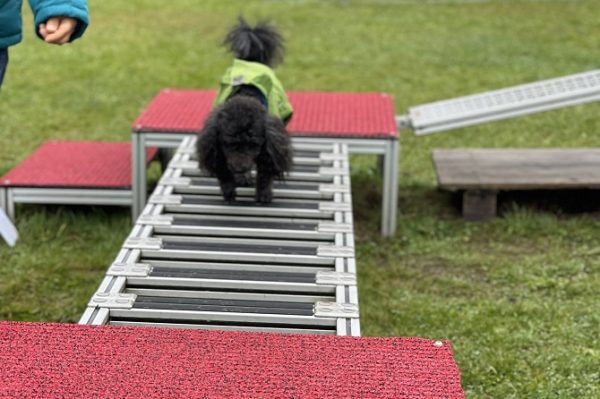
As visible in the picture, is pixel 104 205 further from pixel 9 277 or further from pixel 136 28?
pixel 136 28

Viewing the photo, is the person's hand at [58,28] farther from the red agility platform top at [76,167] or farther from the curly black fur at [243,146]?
the red agility platform top at [76,167]

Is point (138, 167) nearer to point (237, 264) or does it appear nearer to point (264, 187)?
point (264, 187)

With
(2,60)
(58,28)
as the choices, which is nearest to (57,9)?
(58,28)

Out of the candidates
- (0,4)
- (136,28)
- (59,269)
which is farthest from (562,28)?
(0,4)

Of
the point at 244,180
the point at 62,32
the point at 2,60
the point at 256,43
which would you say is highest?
the point at 62,32

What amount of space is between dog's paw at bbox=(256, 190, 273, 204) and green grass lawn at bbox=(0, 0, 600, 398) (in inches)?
26.7

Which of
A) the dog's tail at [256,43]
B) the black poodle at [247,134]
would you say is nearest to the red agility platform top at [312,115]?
the dog's tail at [256,43]

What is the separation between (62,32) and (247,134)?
1648mm

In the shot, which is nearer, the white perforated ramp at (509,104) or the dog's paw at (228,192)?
the dog's paw at (228,192)

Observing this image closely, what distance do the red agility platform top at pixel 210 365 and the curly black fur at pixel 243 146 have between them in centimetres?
155

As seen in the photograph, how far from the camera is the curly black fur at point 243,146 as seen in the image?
12.7 feet

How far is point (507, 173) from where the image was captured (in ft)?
17.6

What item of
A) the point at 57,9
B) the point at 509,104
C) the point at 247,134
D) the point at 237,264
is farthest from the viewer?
the point at 509,104

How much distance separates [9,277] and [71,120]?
3255 mm
